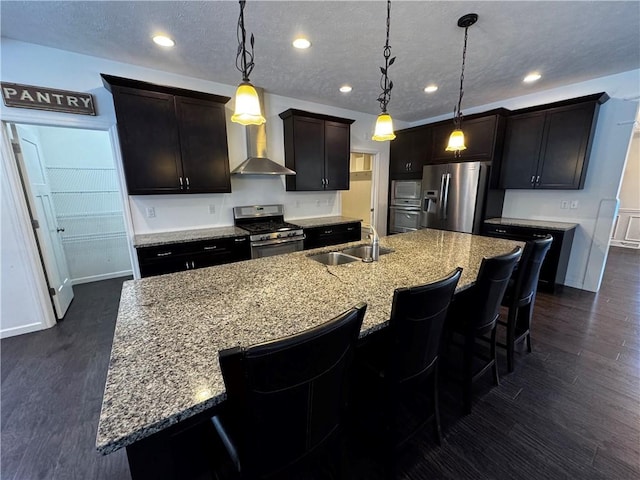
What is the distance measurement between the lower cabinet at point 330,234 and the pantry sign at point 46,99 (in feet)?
8.80

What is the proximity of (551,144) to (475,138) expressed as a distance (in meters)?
0.92

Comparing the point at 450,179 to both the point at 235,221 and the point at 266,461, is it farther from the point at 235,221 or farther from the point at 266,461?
the point at 266,461

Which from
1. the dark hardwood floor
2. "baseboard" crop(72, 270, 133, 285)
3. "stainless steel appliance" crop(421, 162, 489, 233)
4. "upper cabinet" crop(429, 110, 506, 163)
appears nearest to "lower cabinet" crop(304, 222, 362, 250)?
"stainless steel appliance" crop(421, 162, 489, 233)

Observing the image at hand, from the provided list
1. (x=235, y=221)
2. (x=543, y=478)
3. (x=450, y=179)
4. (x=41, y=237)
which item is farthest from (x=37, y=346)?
(x=450, y=179)

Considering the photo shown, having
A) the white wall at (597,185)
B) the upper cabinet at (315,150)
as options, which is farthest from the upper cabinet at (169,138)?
the white wall at (597,185)

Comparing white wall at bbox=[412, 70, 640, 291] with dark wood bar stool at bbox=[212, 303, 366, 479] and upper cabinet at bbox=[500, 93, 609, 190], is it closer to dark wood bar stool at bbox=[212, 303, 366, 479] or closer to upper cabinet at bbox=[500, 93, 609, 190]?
upper cabinet at bbox=[500, 93, 609, 190]

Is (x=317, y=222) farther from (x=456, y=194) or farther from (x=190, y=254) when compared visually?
(x=456, y=194)

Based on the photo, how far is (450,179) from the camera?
13.4ft

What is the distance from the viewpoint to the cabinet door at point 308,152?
12.1ft

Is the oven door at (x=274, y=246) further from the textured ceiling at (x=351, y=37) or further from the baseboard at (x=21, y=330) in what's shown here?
the baseboard at (x=21, y=330)

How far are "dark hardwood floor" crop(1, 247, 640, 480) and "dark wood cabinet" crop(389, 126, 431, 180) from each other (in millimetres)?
3045

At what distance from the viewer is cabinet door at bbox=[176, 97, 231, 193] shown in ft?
9.48

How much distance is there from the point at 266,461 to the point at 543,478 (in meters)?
1.51

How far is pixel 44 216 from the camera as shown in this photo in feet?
9.80
